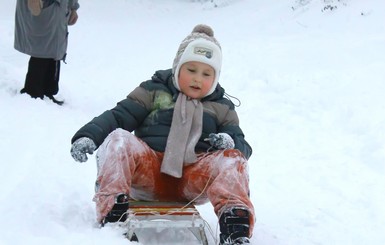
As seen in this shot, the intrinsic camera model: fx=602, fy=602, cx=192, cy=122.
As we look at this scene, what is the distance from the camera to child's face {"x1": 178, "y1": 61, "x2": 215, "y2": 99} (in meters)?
3.03

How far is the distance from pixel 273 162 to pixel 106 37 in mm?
7513

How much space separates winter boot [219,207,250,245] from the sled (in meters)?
0.16

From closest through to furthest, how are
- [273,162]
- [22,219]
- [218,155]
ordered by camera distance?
[22,219], [218,155], [273,162]

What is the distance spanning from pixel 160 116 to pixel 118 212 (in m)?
0.66

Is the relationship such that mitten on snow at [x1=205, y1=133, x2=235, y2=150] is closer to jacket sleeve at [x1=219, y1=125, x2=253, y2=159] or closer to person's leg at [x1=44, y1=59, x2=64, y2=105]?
jacket sleeve at [x1=219, y1=125, x2=253, y2=159]

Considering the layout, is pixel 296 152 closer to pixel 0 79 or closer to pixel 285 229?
pixel 285 229

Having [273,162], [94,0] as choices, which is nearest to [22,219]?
[273,162]

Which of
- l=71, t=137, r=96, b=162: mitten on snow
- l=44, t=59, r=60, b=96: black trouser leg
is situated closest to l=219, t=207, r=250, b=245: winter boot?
l=71, t=137, r=96, b=162: mitten on snow

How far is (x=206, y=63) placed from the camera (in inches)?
121

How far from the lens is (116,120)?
2930 millimetres

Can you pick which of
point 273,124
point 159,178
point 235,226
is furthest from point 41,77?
point 235,226

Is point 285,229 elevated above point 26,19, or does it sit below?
below

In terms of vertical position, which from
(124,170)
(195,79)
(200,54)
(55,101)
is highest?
(200,54)

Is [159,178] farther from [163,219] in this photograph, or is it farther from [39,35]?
[39,35]
